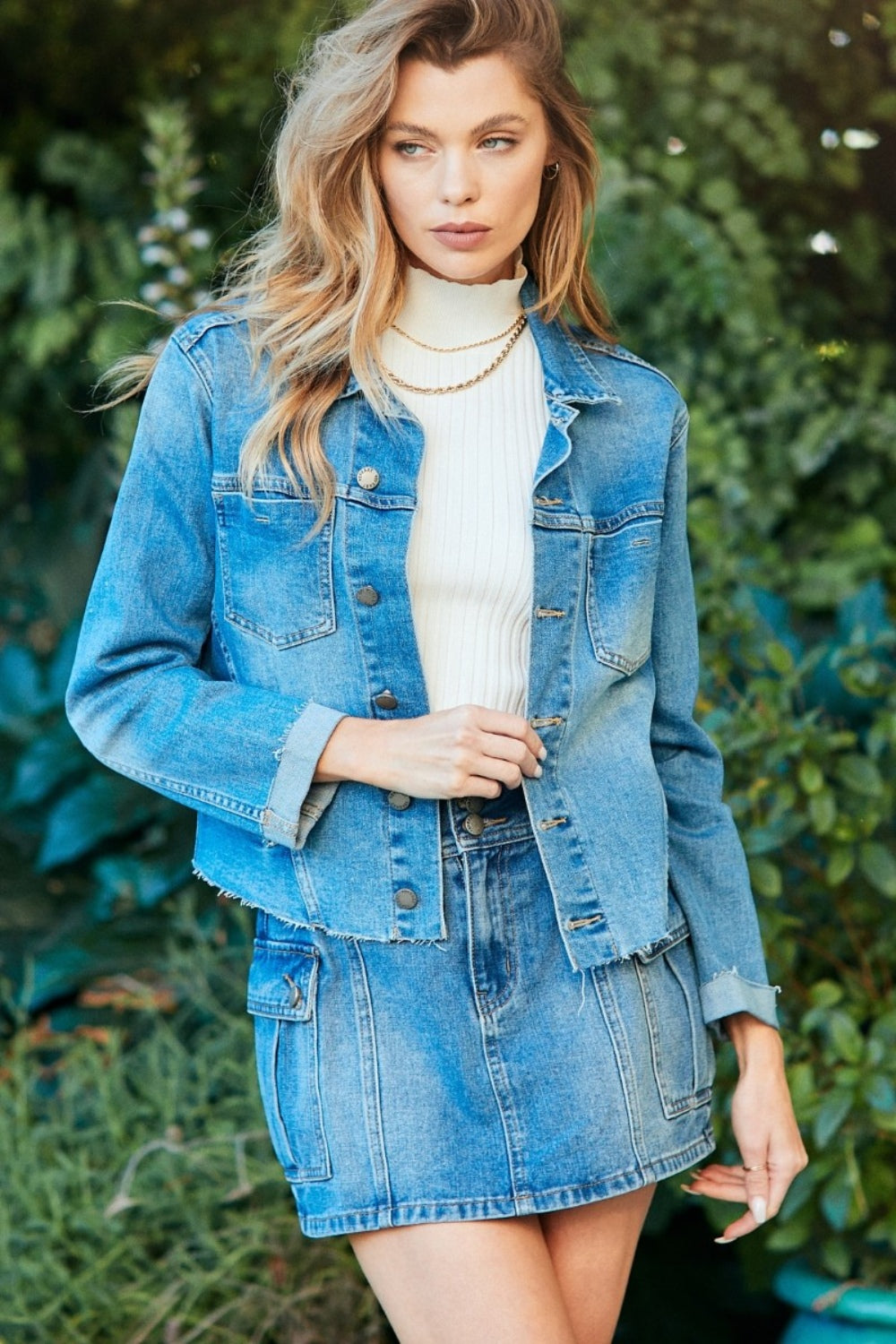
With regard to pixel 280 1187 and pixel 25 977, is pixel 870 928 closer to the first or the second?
pixel 280 1187

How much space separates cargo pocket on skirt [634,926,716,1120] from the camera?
1.57 m

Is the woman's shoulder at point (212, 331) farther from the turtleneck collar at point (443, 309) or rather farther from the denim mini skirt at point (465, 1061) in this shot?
the denim mini skirt at point (465, 1061)

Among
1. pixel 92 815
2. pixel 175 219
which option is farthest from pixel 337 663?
pixel 92 815

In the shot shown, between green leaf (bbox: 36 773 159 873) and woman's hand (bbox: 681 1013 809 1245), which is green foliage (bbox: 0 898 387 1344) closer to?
green leaf (bbox: 36 773 159 873)

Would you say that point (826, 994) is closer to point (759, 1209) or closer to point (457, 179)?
point (759, 1209)

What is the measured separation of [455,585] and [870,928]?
1458 millimetres

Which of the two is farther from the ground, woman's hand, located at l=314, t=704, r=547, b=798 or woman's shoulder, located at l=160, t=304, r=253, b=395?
woman's shoulder, located at l=160, t=304, r=253, b=395

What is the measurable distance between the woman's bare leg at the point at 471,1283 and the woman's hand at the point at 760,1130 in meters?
0.26

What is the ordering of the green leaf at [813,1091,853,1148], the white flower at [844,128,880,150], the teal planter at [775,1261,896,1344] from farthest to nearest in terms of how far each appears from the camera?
the white flower at [844,128,880,150]
the teal planter at [775,1261,896,1344]
the green leaf at [813,1091,853,1148]

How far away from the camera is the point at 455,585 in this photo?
1.55 meters

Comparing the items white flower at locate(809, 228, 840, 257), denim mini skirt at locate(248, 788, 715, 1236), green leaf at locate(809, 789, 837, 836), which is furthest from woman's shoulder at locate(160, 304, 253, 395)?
white flower at locate(809, 228, 840, 257)

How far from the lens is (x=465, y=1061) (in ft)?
4.85

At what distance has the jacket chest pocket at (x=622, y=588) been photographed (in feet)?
5.24

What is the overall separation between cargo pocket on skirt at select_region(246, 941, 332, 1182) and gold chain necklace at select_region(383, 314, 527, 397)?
57 cm
